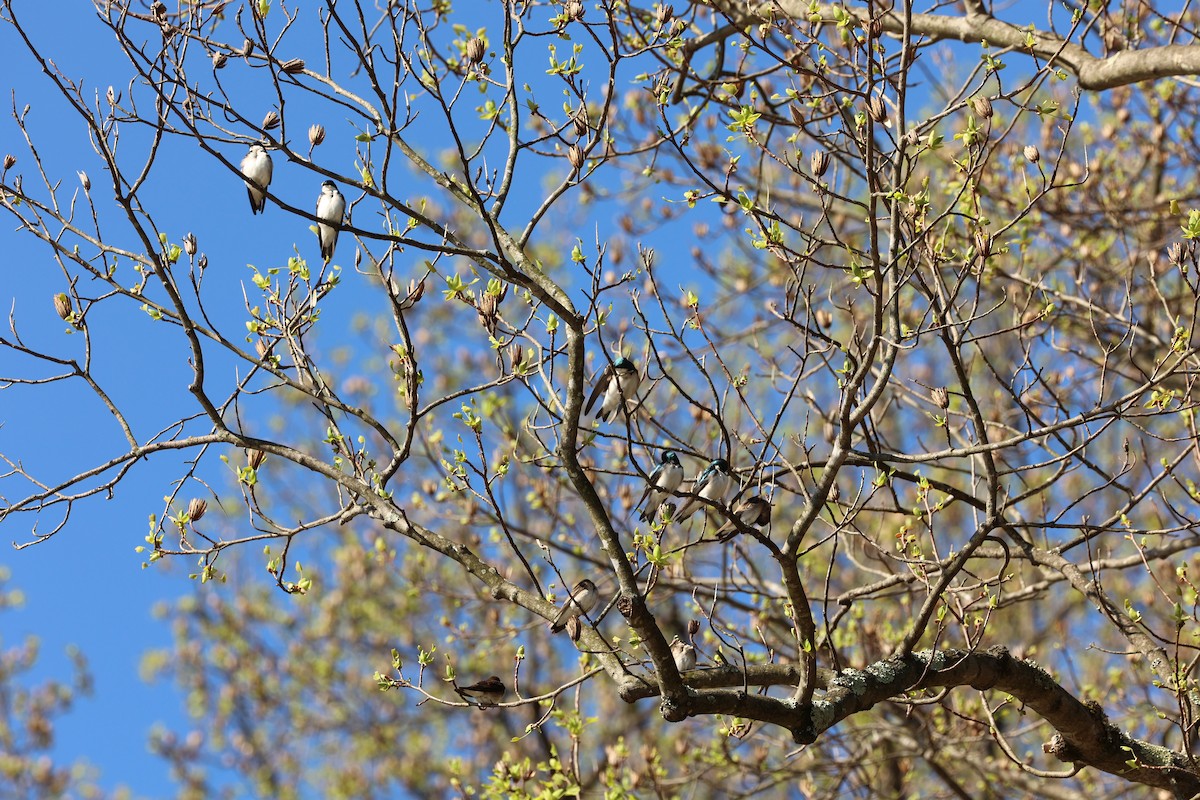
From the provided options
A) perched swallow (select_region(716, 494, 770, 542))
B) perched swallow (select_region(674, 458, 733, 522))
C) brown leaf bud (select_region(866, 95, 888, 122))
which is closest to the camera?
brown leaf bud (select_region(866, 95, 888, 122))

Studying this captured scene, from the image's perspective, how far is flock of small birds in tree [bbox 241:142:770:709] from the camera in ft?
12.3

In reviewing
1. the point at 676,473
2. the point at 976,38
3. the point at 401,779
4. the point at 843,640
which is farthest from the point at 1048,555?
the point at 401,779

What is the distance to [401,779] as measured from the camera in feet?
36.4

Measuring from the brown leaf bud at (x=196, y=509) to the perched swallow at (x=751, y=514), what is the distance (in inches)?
77.4

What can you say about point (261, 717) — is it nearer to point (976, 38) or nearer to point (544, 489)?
point (544, 489)

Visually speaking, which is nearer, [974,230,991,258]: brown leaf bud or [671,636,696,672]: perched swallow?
[974,230,991,258]: brown leaf bud

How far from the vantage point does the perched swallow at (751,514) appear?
4.20 meters

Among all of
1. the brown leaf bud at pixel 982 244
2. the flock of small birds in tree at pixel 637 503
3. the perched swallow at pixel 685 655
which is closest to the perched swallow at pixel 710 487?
the flock of small birds in tree at pixel 637 503

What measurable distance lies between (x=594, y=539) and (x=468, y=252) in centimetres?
390

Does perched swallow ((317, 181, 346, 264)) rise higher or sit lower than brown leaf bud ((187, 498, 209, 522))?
higher

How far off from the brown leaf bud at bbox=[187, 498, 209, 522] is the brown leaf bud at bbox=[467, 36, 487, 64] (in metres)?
1.95

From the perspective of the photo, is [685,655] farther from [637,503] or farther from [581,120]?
[581,120]

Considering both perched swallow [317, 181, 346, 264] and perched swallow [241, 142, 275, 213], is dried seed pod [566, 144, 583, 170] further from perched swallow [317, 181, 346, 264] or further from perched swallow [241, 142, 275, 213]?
perched swallow [241, 142, 275, 213]

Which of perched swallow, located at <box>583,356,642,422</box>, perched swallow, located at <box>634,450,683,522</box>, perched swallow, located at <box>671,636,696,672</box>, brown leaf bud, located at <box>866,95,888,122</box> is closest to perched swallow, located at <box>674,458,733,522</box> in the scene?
perched swallow, located at <box>634,450,683,522</box>
